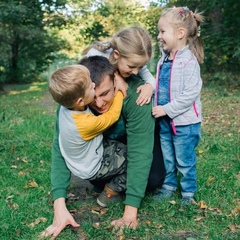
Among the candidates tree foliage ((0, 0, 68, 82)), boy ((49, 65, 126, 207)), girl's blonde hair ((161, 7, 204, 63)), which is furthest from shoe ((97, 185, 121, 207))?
tree foliage ((0, 0, 68, 82))

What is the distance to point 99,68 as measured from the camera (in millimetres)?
2613

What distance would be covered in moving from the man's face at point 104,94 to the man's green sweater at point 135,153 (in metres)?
0.17

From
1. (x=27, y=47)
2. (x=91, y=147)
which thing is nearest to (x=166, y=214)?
(x=91, y=147)

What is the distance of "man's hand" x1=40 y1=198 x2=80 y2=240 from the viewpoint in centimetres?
266

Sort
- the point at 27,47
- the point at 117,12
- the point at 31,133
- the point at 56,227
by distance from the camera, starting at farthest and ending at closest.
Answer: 1. the point at 117,12
2. the point at 27,47
3. the point at 31,133
4. the point at 56,227

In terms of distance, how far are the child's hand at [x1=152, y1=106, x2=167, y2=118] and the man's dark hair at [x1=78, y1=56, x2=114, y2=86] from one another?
0.44 m

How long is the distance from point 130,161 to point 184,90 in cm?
67

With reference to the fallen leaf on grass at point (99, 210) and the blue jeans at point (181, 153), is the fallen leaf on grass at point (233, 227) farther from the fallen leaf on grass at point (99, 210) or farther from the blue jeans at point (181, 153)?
the fallen leaf on grass at point (99, 210)

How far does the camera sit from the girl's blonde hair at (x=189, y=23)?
2996mm

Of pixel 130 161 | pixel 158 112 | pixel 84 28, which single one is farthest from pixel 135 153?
pixel 84 28

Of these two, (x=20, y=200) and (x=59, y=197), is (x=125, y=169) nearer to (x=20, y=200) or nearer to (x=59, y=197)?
(x=59, y=197)

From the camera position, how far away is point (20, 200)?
10.7 ft

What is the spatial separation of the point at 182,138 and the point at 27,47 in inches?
809

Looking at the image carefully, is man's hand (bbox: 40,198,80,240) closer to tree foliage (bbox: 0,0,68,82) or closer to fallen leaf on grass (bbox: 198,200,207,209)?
fallen leaf on grass (bbox: 198,200,207,209)
